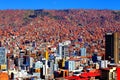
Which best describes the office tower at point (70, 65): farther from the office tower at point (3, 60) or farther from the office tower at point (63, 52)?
the office tower at point (63, 52)

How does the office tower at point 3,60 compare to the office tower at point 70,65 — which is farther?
the office tower at point 70,65

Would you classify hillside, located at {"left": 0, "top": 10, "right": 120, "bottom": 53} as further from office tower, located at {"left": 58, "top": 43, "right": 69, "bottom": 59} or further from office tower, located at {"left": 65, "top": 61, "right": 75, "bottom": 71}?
office tower, located at {"left": 65, "top": 61, "right": 75, "bottom": 71}

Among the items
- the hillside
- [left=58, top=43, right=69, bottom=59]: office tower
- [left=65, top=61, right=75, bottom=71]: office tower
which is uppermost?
the hillside

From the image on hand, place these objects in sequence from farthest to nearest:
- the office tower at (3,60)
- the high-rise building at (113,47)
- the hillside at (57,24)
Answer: the hillside at (57,24)
the high-rise building at (113,47)
the office tower at (3,60)

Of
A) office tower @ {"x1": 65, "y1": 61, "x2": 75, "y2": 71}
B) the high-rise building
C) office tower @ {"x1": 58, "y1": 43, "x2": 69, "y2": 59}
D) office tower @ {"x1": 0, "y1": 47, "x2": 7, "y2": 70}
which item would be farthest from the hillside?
office tower @ {"x1": 65, "y1": 61, "x2": 75, "y2": 71}

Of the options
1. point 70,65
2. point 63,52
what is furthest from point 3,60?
point 63,52

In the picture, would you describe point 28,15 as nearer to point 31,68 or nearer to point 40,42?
point 40,42

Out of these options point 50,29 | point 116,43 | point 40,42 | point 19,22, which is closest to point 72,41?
point 40,42

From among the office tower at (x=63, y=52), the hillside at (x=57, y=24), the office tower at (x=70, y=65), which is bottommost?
the office tower at (x=70, y=65)

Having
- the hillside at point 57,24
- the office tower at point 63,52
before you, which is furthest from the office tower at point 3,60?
the hillside at point 57,24

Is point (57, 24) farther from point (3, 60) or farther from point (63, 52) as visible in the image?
point (3, 60)

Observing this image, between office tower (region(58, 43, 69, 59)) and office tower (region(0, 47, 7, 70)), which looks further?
office tower (region(58, 43, 69, 59))

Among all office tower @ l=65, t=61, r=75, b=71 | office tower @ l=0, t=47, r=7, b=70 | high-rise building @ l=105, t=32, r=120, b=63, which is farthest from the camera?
high-rise building @ l=105, t=32, r=120, b=63
